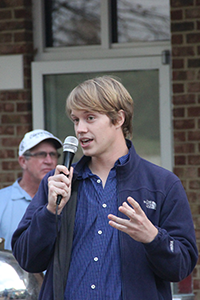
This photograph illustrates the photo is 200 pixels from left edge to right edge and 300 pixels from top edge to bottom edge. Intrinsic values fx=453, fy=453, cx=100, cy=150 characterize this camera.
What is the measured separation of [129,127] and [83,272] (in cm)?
70

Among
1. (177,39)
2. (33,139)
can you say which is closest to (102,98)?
(33,139)

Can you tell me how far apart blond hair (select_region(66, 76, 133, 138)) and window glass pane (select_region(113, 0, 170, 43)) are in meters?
2.51

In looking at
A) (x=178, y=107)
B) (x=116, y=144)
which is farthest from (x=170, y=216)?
(x=178, y=107)

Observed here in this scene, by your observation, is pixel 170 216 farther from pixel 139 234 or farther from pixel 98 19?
pixel 98 19

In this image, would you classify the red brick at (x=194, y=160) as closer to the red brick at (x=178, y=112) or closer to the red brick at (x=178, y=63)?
the red brick at (x=178, y=112)

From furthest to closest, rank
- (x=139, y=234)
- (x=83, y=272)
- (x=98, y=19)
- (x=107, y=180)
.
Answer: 1. (x=98, y=19)
2. (x=107, y=180)
3. (x=83, y=272)
4. (x=139, y=234)

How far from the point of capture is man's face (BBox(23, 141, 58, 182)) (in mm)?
3609

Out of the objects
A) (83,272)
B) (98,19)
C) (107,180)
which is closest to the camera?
(83,272)

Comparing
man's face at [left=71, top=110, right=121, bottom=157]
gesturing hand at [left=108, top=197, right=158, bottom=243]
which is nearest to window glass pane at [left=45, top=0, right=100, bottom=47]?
man's face at [left=71, top=110, right=121, bottom=157]

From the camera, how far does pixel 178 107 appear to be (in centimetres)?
414

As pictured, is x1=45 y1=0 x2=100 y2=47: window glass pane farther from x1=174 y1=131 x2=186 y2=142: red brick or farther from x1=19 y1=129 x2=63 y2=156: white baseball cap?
x1=19 y1=129 x2=63 y2=156: white baseball cap

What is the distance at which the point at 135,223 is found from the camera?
165 centimetres

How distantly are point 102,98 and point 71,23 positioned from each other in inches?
114

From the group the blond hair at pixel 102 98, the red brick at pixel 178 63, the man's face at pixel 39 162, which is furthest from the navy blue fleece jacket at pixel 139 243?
the red brick at pixel 178 63
